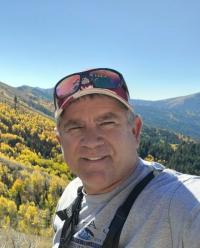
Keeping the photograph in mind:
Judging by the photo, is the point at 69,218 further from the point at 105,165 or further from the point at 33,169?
the point at 33,169

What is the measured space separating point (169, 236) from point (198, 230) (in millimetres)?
169

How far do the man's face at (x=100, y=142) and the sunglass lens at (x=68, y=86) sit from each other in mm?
85

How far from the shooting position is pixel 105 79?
253 centimetres

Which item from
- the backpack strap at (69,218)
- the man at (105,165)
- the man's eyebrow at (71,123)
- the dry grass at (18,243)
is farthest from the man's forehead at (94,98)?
the dry grass at (18,243)

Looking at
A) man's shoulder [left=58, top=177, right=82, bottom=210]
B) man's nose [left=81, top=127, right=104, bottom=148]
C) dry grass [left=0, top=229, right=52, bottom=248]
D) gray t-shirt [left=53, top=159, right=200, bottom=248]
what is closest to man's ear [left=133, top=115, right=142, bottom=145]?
gray t-shirt [left=53, top=159, right=200, bottom=248]

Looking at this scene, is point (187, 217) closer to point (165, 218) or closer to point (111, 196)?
point (165, 218)

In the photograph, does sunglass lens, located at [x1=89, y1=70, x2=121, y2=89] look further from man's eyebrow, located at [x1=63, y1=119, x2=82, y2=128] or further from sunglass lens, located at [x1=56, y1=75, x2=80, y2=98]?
man's eyebrow, located at [x1=63, y1=119, x2=82, y2=128]

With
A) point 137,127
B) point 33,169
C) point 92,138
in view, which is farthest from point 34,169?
point 92,138

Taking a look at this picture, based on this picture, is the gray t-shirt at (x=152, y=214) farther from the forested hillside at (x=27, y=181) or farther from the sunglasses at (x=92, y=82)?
the forested hillside at (x=27, y=181)

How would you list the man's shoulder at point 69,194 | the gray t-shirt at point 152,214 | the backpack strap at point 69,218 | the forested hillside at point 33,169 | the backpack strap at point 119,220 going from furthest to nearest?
the forested hillside at point 33,169 → the man's shoulder at point 69,194 → the backpack strap at point 69,218 → the backpack strap at point 119,220 → the gray t-shirt at point 152,214

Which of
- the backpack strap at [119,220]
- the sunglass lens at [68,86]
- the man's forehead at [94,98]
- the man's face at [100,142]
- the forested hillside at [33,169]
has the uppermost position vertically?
the sunglass lens at [68,86]

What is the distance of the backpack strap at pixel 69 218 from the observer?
8.63 feet

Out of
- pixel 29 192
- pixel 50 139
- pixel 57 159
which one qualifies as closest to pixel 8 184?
pixel 29 192

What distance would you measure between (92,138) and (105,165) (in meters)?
0.18
